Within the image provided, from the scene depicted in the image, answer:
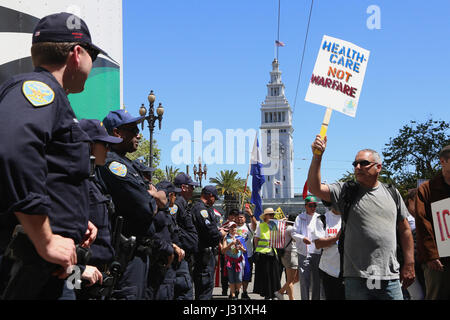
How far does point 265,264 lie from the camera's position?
442 inches

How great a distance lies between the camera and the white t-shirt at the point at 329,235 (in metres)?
6.79

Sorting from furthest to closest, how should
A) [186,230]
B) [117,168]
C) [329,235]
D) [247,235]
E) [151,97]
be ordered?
1. [151,97]
2. [247,235]
3. [186,230]
4. [329,235]
5. [117,168]

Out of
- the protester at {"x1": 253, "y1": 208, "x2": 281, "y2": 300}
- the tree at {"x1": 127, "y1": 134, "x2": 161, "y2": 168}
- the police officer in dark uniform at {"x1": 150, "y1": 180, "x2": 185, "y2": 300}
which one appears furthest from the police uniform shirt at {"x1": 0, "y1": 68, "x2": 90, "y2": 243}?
the tree at {"x1": 127, "y1": 134, "x2": 161, "y2": 168}

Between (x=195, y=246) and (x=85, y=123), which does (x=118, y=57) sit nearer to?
(x=85, y=123)

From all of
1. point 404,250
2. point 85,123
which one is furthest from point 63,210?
point 404,250

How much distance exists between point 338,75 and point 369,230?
1509 millimetres

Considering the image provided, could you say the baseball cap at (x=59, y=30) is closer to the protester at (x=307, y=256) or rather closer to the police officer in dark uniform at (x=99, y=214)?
the police officer in dark uniform at (x=99, y=214)

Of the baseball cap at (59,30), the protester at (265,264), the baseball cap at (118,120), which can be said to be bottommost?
the protester at (265,264)

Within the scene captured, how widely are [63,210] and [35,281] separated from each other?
318mm

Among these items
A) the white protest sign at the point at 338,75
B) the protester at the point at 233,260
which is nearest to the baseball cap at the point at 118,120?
the white protest sign at the point at 338,75

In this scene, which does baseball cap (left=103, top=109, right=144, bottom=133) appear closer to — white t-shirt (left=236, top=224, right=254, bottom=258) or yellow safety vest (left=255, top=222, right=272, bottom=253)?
yellow safety vest (left=255, top=222, right=272, bottom=253)

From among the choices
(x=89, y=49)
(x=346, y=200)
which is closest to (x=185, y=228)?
(x=346, y=200)

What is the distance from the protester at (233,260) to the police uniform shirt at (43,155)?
31.7ft

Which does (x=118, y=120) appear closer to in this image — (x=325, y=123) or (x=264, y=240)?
(x=325, y=123)
